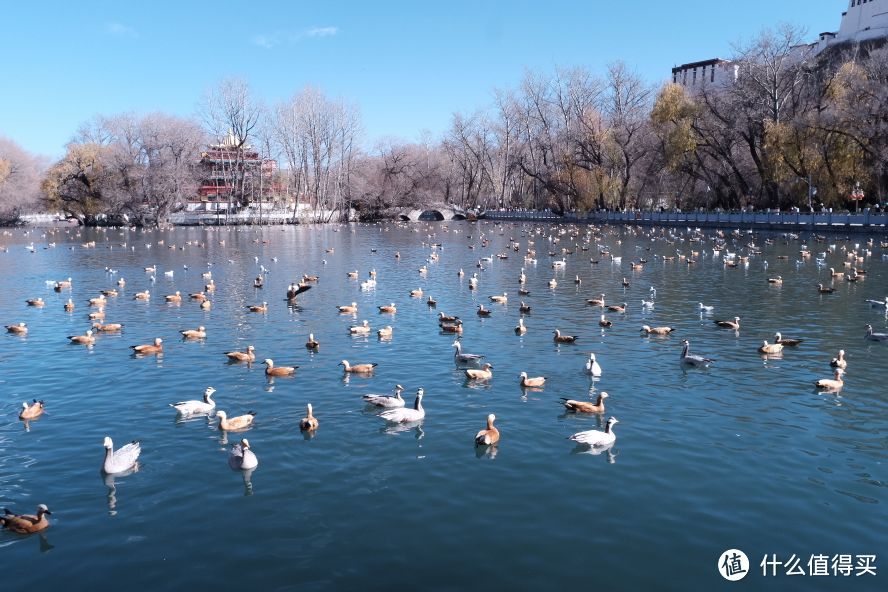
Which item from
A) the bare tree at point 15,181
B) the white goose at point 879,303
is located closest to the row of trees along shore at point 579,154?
the bare tree at point 15,181

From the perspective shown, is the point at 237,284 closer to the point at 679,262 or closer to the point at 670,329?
the point at 670,329

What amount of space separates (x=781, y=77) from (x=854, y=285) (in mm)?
41346

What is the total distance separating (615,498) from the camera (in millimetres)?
10328

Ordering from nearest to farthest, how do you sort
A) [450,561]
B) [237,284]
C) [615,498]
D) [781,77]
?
1. [450,561]
2. [615,498]
3. [237,284]
4. [781,77]

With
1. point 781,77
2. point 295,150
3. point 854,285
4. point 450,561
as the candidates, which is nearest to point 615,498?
point 450,561

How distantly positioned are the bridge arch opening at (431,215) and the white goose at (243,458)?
108741mm

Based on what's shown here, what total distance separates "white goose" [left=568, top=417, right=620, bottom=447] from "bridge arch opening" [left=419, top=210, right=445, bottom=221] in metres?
108

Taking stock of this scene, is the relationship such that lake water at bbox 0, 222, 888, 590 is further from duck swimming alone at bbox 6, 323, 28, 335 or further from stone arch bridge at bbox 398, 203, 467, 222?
stone arch bridge at bbox 398, 203, 467, 222

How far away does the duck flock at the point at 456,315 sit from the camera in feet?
43.3

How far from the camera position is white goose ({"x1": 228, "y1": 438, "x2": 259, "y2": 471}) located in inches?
441

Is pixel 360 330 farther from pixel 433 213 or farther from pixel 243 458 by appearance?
pixel 433 213

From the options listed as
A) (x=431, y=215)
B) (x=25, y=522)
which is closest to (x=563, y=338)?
(x=25, y=522)

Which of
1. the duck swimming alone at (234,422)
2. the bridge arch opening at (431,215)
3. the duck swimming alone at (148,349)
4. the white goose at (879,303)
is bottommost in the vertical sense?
the duck swimming alone at (234,422)

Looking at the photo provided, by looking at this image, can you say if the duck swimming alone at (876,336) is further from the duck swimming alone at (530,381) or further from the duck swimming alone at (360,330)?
the duck swimming alone at (360,330)
